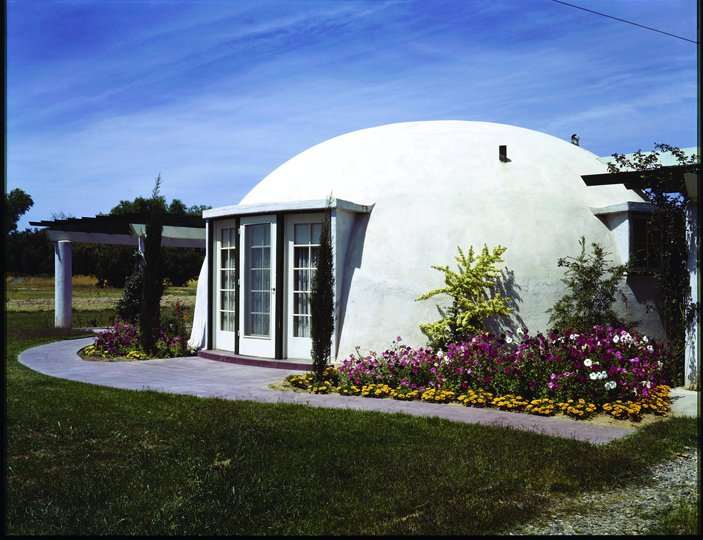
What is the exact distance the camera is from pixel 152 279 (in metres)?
12.8

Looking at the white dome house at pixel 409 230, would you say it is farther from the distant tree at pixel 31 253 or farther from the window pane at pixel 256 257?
the distant tree at pixel 31 253

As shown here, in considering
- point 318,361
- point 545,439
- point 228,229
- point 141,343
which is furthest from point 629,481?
point 141,343

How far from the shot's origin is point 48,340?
1598 centimetres

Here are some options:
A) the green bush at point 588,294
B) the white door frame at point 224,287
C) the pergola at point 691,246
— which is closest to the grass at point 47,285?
the white door frame at point 224,287

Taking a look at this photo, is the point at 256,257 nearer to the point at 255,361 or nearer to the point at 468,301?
the point at 255,361

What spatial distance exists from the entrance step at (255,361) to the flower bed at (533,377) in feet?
4.66

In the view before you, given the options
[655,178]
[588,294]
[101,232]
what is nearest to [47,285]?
[101,232]

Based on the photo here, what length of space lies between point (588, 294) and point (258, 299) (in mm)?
5884

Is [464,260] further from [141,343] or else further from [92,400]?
A: [141,343]

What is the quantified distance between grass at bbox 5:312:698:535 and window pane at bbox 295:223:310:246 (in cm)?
421

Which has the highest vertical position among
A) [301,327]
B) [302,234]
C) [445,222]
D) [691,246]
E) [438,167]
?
[438,167]

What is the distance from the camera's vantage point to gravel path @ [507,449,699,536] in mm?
3883

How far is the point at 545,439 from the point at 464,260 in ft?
14.9

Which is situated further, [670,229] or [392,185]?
[392,185]
